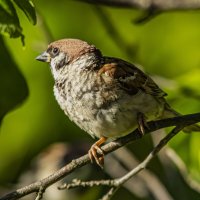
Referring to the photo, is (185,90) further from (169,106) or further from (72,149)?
(72,149)

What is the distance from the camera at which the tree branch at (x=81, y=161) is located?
2871 mm

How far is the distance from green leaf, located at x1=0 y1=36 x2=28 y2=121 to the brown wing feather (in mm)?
432

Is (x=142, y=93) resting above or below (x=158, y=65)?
above

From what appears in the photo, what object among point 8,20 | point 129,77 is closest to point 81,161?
point 8,20

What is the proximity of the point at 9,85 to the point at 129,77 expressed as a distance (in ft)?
2.15

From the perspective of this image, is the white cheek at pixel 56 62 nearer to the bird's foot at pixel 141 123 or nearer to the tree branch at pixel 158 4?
the tree branch at pixel 158 4

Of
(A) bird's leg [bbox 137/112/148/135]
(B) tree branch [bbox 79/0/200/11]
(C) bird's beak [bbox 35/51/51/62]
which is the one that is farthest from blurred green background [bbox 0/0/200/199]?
(A) bird's leg [bbox 137/112/148/135]

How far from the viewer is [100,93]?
3537 millimetres

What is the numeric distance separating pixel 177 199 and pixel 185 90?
0.73m

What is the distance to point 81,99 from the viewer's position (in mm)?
3562

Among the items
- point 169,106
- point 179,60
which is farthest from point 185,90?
point 179,60

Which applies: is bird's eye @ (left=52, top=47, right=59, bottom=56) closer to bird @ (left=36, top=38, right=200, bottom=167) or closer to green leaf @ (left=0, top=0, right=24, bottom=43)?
bird @ (left=36, top=38, right=200, bottom=167)

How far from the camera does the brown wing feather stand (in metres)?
3.63

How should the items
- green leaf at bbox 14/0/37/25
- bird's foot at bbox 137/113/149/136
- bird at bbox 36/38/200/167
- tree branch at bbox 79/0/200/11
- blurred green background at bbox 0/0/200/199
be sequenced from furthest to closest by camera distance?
blurred green background at bbox 0/0/200/199
tree branch at bbox 79/0/200/11
bird at bbox 36/38/200/167
bird's foot at bbox 137/113/149/136
green leaf at bbox 14/0/37/25
